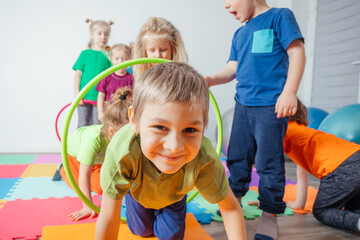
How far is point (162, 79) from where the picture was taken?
2.86 feet

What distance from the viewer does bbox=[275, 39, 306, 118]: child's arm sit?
4.47ft

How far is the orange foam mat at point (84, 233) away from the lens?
51.9 inches

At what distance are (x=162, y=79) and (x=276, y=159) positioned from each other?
86cm

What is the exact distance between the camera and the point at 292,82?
1401mm

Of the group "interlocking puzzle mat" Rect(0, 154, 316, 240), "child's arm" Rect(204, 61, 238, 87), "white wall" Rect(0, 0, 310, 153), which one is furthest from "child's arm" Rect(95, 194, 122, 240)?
"white wall" Rect(0, 0, 310, 153)

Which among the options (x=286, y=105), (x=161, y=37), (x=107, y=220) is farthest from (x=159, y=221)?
(x=161, y=37)

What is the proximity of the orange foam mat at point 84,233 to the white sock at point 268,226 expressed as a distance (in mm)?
276

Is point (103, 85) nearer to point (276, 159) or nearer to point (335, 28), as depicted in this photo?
point (276, 159)

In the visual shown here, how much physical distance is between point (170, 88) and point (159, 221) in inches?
31.7

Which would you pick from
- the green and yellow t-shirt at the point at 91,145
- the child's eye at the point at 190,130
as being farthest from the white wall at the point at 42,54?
the child's eye at the point at 190,130

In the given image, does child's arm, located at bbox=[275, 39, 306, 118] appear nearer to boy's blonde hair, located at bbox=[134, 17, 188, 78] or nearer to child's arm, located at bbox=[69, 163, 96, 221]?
boy's blonde hair, located at bbox=[134, 17, 188, 78]

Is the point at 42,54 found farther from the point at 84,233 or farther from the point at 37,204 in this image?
the point at 84,233

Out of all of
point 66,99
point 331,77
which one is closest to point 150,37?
point 66,99

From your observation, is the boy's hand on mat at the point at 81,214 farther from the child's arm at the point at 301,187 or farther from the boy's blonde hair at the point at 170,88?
the child's arm at the point at 301,187
